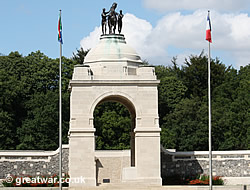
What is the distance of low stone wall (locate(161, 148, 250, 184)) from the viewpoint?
43.6 metres

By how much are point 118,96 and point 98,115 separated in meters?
28.2

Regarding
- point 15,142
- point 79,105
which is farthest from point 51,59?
point 79,105

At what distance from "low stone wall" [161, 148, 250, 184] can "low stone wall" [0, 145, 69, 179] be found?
7751 millimetres

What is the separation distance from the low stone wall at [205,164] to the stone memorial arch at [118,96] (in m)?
4.63

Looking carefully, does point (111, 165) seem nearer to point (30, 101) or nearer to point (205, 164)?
point (205, 164)

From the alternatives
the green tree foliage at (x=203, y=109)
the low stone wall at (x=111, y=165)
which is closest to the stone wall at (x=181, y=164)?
the low stone wall at (x=111, y=165)

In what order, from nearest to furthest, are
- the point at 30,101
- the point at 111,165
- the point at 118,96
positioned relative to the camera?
the point at 118,96 → the point at 111,165 → the point at 30,101

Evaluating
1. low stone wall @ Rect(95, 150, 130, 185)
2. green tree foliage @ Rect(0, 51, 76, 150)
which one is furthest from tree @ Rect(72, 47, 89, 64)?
low stone wall @ Rect(95, 150, 130, 185)

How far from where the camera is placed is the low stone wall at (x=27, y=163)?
142ft

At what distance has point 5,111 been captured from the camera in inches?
2464

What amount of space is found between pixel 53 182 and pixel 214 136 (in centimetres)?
2915

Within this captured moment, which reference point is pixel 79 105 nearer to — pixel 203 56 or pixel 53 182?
pixel 53 182

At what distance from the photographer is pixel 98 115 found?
68.3 m

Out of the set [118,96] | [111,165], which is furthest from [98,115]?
[118,96]
